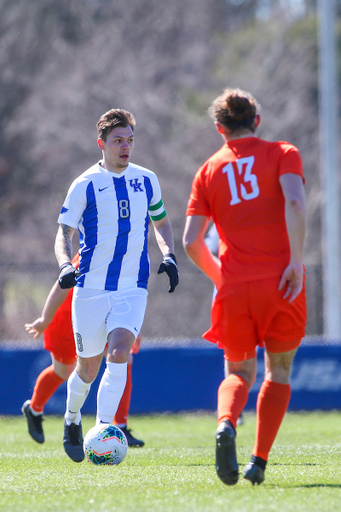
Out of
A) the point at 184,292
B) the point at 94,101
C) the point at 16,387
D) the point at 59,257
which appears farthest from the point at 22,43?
the point at 59,257

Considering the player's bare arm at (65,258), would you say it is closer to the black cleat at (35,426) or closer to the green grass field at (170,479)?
the green grass field at (170,479)

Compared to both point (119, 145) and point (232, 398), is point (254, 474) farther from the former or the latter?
point (119, 145)

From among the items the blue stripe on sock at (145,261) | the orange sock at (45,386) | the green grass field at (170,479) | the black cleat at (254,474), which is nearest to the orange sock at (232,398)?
the black cleat at (254,474)

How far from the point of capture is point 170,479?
161 inches

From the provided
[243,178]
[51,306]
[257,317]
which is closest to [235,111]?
[243,178]

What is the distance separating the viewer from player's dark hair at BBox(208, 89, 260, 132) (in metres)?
3.79

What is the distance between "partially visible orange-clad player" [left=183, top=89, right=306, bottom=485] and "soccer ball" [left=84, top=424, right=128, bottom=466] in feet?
3.16

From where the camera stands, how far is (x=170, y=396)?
9695mm

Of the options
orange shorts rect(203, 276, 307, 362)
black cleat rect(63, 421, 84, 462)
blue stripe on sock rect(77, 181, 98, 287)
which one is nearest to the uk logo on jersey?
blue stripe on sock rect(77, 181, 98, 287)

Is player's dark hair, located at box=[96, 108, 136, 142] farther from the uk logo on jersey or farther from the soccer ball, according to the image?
the soccer ball

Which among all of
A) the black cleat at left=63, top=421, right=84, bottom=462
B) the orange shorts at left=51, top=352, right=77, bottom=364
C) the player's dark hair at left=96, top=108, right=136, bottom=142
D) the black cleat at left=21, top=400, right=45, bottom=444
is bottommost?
the black cleat at left=21, top=400, right=45, bottom=444

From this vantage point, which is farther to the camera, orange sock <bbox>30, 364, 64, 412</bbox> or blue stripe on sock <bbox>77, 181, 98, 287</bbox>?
orange sock <bbox>30, 364, 64, 412</bbox>

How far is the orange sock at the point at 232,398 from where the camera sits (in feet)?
11.7

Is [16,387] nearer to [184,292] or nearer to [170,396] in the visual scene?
[170,396]
